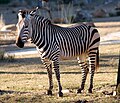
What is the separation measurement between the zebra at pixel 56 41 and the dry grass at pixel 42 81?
0.44 meters

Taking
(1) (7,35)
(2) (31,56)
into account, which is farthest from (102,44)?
(1) (7,35)

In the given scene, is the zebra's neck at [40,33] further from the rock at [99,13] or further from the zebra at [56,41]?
the rock at [99,13]

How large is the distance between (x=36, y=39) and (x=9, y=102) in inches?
59.9

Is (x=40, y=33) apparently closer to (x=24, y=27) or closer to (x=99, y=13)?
(x=24, y=27)

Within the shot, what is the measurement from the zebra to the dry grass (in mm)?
443

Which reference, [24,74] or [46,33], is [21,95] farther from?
[24,74]

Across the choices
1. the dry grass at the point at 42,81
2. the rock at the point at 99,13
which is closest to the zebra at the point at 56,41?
the dry grass at the point at 42,81

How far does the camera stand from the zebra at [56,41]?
9883 mm

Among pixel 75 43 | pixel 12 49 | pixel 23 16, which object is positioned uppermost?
pixel 23 16

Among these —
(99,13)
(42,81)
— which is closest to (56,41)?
(42,81)

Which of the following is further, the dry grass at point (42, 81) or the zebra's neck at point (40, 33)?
the zebra's neck at point (40, 33)

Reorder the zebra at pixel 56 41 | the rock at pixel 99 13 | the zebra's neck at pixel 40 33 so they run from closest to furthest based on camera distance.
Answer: the zebra at pixel 56 41 < the zebra's neck at pixel 40 33 < the rock at pixel 99 13

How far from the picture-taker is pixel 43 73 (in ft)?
48.0

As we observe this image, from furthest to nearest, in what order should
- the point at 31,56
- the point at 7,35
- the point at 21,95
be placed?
the point at 7,35
the point at 31,56
the point at 21,95
